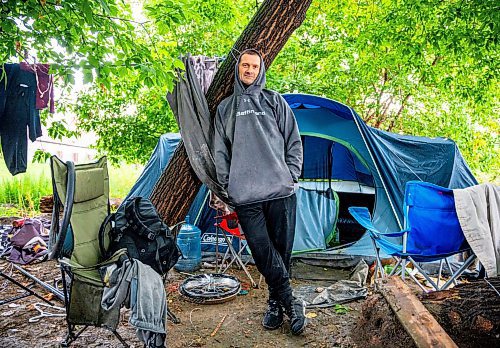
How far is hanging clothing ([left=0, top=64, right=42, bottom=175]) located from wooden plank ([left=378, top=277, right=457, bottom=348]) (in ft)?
11.5

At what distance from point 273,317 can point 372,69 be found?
438 cm

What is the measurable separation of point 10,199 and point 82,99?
281 cm

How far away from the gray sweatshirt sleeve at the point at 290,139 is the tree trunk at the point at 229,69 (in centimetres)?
45

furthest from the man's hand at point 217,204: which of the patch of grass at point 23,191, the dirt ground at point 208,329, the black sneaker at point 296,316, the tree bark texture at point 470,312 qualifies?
the patch of grass at point 23,191

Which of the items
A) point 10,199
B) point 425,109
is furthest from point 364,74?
point 10,199

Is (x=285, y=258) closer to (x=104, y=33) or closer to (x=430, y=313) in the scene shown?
(x=430, y=313)

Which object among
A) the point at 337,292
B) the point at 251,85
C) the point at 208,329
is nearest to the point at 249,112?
the point at 251,85

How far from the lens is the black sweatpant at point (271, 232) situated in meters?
2.55

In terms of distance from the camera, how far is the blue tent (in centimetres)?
402

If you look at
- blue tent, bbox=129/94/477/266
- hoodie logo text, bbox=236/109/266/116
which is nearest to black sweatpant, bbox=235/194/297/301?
hoodie logo text, bbox=236/109/266/116

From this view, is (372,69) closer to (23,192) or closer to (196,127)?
(196,127)

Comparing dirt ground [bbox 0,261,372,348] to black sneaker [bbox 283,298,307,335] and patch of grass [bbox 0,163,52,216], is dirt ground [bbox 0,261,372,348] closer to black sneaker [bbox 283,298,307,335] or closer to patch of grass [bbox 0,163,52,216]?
black sneaker [bbox 283,298,307,335]

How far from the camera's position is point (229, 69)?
2.90m

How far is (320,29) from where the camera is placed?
659 cm
